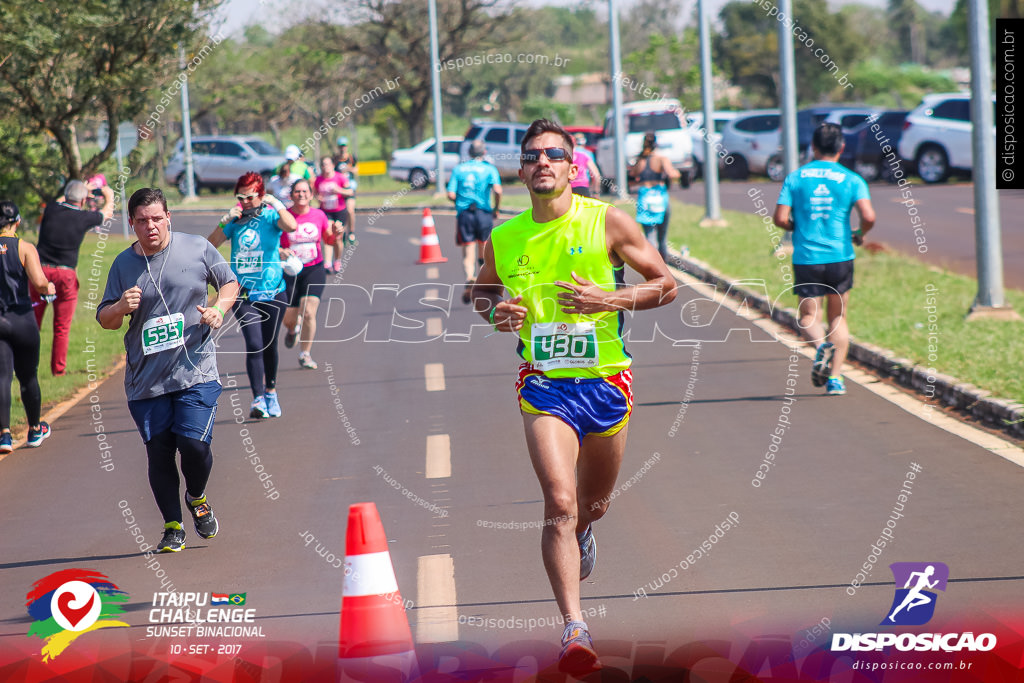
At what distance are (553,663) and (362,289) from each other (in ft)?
48.5

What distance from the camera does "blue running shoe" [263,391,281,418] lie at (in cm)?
1036

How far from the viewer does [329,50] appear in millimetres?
47219

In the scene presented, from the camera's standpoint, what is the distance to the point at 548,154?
512 centimetres

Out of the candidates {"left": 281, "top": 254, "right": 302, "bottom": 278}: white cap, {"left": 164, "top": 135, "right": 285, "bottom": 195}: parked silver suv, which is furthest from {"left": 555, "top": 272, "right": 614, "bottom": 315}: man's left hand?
{"left": 164, "top": 135, "right": 285, "bottom": 195}: parked silver suv

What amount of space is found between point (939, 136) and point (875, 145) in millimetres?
Result: 3423

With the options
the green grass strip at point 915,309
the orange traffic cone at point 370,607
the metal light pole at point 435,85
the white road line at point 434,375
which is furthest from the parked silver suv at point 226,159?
the orange traffic cone at point 370,607

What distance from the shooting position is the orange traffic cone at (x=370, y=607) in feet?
15.3

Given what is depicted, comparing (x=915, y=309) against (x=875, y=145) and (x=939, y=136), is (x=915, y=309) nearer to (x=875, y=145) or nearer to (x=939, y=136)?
(x=939, y=136)

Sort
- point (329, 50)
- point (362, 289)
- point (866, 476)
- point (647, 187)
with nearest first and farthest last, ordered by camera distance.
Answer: point (866, 476), point (647, 187), point (362, 289), point (329, 50)

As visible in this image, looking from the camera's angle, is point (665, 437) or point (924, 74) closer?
point (665, 437)

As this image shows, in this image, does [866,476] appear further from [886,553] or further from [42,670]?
[42,670]

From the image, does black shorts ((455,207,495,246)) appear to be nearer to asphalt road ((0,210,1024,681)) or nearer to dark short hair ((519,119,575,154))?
asphalt road ((0,210,1024,681))

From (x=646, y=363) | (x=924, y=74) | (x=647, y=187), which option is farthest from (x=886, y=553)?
(x=924, y=74)

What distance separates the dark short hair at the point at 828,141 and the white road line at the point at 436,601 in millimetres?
5022
